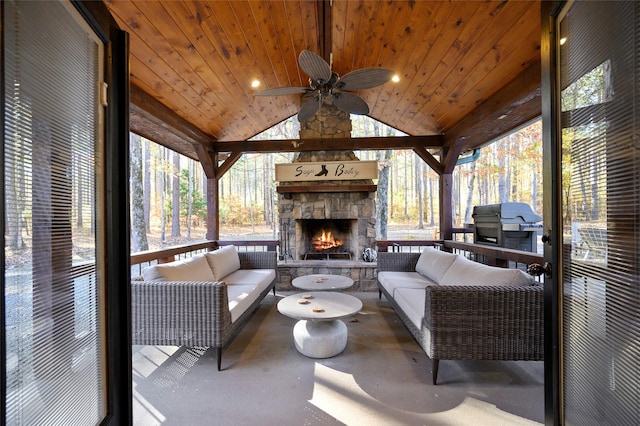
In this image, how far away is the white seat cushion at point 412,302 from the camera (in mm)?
2188

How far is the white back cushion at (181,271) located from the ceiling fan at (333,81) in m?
1.75

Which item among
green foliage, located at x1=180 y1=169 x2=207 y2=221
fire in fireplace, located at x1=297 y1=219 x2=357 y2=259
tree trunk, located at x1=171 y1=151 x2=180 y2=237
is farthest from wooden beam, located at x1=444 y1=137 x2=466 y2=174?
green foliage, located at x1=180 y1=169 x2=207 y2=221

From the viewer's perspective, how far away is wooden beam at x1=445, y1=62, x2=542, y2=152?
2551 millimetres

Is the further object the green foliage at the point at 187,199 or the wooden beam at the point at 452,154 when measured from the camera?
the green foliage at the point at 187,199

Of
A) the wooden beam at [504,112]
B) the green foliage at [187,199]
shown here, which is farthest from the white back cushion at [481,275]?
the green foliage at [187,199]

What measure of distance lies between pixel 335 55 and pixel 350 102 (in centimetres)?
124

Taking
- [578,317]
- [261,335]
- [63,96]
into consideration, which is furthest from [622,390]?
[261,335]

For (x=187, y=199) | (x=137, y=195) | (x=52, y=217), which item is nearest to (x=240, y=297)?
(x=52, y=217)

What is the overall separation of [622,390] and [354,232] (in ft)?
13.3

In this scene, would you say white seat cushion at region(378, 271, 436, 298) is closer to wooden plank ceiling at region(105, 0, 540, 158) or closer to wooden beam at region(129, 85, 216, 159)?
wooden plank ceiling at region(105, 0, 540, 158)

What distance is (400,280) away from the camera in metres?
3.16

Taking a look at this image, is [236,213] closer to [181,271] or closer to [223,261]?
[223,261]

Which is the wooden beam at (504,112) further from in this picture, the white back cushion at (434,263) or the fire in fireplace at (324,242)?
the fire in fireplace at (324,242)

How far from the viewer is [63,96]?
36.1 inches
